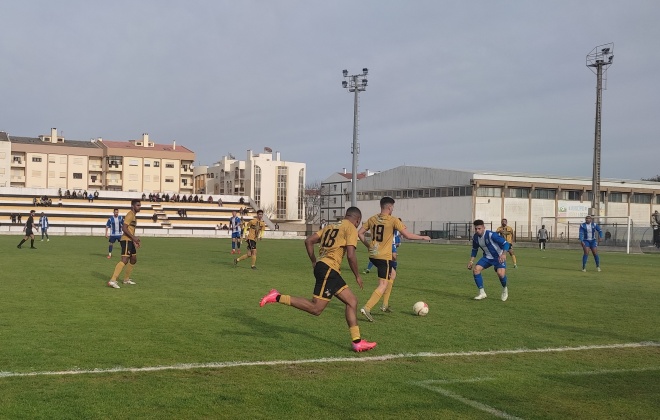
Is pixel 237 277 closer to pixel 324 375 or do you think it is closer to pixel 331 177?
pixel 324 375

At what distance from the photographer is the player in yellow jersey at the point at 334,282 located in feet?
28.6

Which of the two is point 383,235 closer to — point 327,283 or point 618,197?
point 327,283

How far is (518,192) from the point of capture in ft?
245

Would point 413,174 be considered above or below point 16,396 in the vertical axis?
above

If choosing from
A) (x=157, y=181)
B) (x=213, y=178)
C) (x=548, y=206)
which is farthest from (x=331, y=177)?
(x=548, y=206)

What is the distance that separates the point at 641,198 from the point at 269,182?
70.9 metres

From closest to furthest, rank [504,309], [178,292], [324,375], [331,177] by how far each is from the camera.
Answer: [324,375], [504,309], [178,292], [331,177]

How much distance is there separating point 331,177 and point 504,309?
120952 millimetres

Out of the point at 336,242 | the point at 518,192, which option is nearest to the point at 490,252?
the point at 336,242

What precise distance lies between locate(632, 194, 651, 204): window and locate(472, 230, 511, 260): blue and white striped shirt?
73.6 meters

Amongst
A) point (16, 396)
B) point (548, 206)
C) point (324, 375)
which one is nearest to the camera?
point (16, 396)

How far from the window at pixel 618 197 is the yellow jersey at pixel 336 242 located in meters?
77.5

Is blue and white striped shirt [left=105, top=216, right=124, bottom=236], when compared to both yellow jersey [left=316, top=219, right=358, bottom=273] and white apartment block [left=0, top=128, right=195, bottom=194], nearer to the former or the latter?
yellow jersey [left=316, top=219, right=358, bottom=273]

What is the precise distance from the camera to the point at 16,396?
20.1ft
